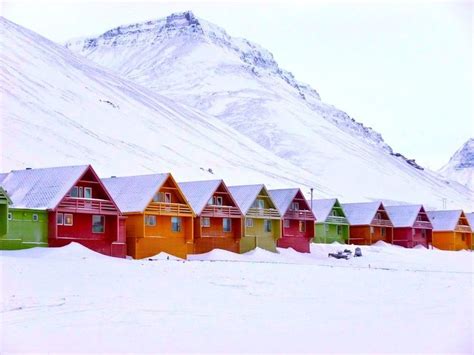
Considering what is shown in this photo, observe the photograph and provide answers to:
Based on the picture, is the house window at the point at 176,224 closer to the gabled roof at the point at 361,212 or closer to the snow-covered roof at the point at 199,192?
the snow-covered roof at the point at 199,192

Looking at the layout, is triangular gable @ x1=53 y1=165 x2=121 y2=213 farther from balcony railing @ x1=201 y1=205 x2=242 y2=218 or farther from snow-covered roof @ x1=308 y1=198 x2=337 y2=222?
snow-covered roof @ x1=308 y1=198 x2=337 y2=222

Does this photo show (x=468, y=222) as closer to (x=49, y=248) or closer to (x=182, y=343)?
(x=49, y=248)

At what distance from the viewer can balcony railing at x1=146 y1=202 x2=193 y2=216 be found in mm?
62750

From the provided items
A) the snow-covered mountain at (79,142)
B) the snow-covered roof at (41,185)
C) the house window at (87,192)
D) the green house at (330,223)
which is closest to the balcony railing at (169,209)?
the house window at (87,192)

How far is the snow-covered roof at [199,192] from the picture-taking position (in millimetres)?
68750

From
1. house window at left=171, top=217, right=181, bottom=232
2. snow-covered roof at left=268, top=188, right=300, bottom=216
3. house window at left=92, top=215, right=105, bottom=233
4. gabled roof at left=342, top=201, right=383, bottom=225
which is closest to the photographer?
house window at left=92, top=215, right=105, bottom=233

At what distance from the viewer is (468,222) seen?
393 feet

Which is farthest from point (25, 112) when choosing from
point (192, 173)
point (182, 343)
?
point (182, 343)

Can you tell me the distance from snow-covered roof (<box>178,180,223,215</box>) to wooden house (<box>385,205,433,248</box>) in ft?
137

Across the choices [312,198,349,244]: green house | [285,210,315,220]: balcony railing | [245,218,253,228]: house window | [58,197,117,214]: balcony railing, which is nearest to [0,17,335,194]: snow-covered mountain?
[312,198,349,244]: green house

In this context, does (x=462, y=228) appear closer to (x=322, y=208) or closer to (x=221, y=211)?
(x=322, y=208)

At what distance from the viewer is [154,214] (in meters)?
62.9

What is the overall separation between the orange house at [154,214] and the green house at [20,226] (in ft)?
26.4

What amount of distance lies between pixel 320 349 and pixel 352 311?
8.60m
